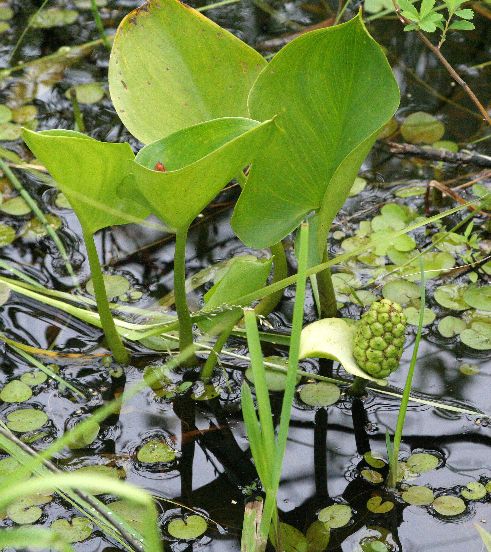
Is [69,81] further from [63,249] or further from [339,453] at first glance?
[339,453]

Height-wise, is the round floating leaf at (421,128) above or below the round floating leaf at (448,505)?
above

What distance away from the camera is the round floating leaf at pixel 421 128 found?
1.75m

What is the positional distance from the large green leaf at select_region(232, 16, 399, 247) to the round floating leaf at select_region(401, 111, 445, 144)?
0.62 meters

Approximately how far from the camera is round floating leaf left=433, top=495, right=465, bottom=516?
1.09 meters

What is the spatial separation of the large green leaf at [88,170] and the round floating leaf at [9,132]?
0.66 meters

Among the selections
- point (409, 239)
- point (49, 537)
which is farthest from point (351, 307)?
point (49, 537)

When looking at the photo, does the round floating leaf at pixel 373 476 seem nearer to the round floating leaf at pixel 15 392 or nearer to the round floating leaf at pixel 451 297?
the round floating leaf at pixel 451 297

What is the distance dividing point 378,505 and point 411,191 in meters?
0.72

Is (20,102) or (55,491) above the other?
(20,102)

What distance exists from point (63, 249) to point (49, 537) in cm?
86

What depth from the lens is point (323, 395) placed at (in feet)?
4.12

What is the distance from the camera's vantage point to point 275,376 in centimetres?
128

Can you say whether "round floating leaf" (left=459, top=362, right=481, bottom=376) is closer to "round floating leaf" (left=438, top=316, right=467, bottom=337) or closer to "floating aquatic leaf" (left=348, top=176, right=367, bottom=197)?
"round floating leaf" (left=438, top=316, right=467, bottom=337)

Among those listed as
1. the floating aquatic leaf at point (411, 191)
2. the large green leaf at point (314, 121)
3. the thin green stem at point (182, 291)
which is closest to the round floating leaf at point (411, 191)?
the floating aquatic leaf at point (411, 191)
